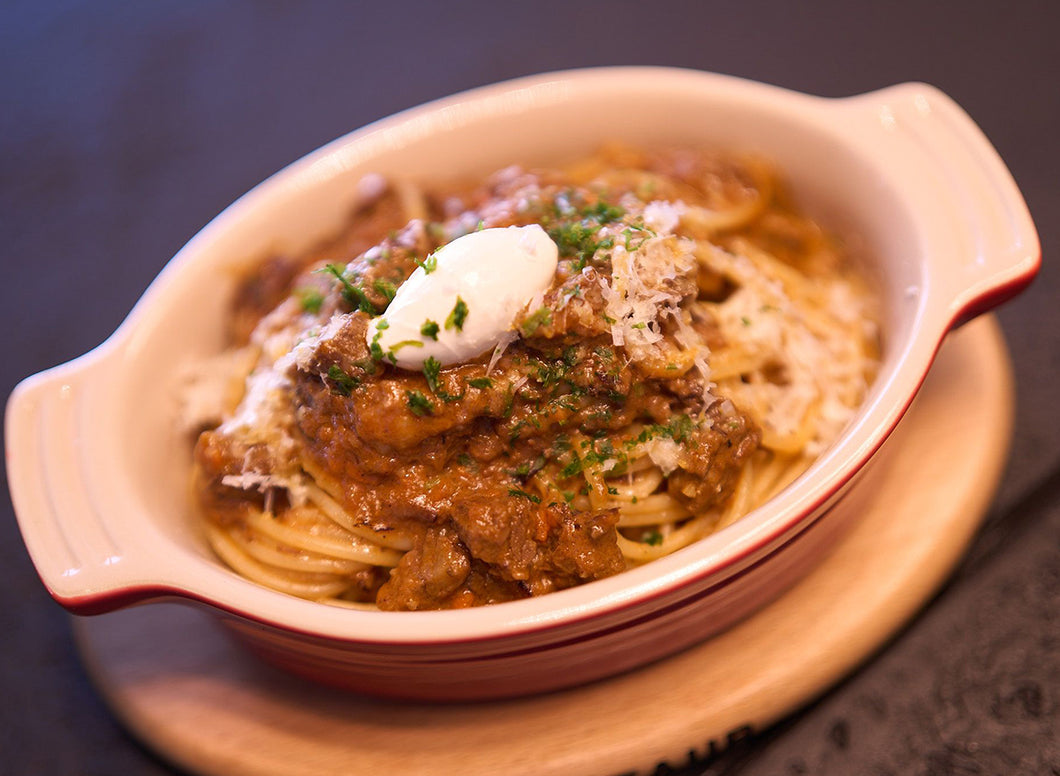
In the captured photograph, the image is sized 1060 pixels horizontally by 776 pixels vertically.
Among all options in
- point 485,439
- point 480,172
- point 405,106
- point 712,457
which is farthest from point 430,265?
point 405,106

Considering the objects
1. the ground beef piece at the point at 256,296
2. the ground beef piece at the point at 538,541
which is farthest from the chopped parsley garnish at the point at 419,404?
the ground beef piece at the point at 256,296

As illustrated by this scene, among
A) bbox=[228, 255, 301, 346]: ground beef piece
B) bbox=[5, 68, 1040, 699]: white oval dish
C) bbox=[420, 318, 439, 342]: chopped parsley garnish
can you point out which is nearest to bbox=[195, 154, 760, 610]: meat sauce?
bbox=[420, 318, 439, 342]: chopped parsley garnish

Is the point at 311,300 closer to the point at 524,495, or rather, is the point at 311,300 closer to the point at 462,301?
the point at 462,301

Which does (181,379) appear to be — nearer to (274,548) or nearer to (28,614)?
(274,548)

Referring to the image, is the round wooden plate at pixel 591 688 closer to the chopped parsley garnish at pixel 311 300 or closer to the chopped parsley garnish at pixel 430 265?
the chopped parsley garnish at pixel 311 300

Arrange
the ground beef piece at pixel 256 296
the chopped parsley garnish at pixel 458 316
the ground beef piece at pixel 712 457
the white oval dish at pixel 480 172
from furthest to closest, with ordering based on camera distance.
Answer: the ground beef piece at pixel 256 296
the ground beef piece at pixel 712 457
the chopped parsley garnish at pixel 458 316
the white oval dish at pixel 480 172

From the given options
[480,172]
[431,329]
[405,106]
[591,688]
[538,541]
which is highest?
[431,329]
